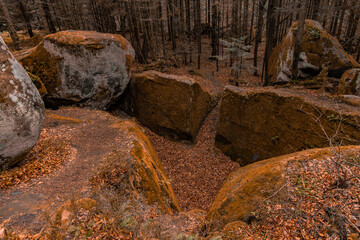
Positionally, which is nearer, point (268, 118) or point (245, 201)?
point (245, 201)

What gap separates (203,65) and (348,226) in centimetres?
1793

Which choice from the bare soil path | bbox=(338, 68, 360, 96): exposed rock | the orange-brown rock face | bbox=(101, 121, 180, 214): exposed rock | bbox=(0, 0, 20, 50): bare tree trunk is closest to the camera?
the bare soil path

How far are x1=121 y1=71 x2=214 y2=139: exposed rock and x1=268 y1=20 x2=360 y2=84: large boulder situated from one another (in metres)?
5.76

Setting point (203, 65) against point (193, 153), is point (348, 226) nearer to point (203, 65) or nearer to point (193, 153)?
point (193, 153)

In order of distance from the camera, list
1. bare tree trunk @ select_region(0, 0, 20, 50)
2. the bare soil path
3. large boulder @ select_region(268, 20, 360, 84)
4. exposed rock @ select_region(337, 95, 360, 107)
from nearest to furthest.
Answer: the bare soil path
exposed rock @ select_region(337, 95, 360, 107)
large boulder @ select_region(268, 20, 360, 84)
bare tree trunk @ select_region(0, 0, 20, 50)

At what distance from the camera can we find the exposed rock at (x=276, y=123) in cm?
681

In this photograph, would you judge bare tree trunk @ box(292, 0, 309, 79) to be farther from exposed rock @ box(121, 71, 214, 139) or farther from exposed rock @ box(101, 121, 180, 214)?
exposed rock @ box(101, 121, 180, 214)

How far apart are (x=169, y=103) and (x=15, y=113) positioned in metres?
7.88

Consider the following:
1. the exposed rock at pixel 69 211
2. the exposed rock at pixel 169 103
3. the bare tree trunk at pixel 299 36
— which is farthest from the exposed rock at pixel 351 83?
the exposed rock at pixel 69 211

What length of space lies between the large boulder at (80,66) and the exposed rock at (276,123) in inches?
263

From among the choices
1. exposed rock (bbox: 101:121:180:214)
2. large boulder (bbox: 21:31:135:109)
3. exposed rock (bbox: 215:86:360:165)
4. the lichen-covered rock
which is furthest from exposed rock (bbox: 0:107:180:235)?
exposed rock (bbox: 215:86:360:165)

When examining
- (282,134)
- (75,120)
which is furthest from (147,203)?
(282,134)

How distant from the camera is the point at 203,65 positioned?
19.2 m

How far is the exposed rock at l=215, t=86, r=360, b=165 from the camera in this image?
681 centimetres
